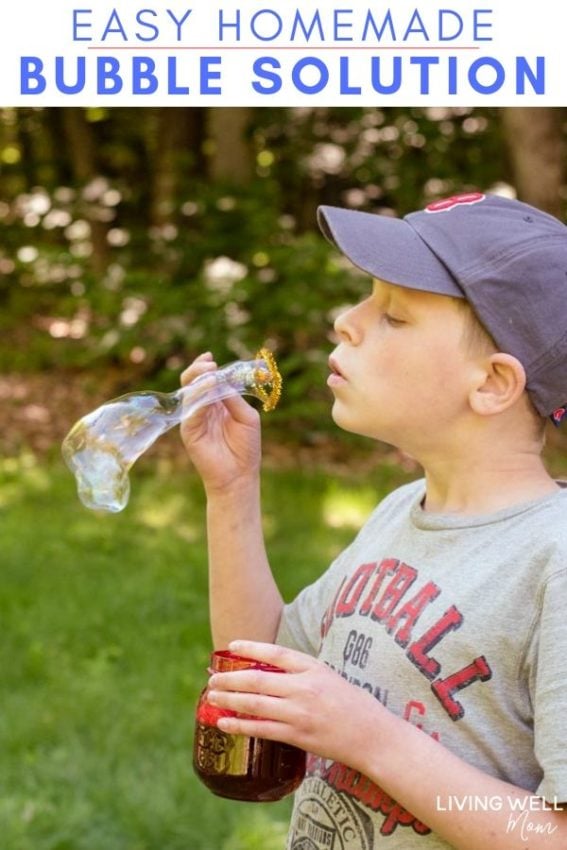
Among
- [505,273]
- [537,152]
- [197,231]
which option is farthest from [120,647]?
[537,152]

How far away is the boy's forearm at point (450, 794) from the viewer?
1.30 meters

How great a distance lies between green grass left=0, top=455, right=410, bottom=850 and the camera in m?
3.10

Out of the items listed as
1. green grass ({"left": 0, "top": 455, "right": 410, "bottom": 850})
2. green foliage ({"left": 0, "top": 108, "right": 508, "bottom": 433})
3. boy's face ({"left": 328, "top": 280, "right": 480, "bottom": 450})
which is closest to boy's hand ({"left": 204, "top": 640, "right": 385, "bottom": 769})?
boy's face ({"left": 328, "top": 280, "right": 480, "bottom": 450})

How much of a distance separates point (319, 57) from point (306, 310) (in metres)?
2.38

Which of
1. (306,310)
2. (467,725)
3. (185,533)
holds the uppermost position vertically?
(467,725)

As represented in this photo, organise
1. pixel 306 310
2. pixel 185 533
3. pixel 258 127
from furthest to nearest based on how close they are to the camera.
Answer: pixel 258 127 → pixel 306 310 → pixel 185 533

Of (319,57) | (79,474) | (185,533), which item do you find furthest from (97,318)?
(79,474)

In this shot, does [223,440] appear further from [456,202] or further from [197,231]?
[197,231]

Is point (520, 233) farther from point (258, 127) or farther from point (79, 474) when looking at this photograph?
point (258, 127)

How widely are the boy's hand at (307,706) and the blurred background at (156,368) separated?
1.78 metres

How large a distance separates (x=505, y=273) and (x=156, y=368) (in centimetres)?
591

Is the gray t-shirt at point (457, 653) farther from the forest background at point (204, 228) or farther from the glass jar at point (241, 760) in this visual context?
the forest background at point (204, 228)

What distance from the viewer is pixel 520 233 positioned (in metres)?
1.48

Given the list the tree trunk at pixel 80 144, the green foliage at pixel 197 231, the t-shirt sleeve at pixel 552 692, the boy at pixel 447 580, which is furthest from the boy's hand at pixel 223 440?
the tree trunk at pixel 80 144
